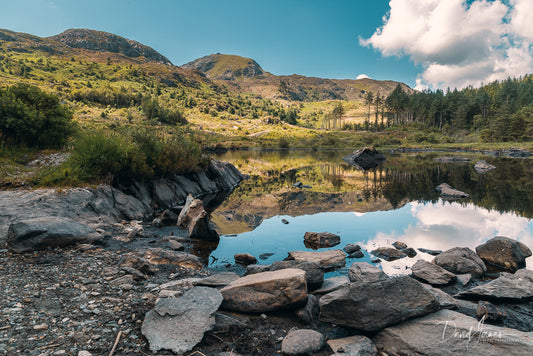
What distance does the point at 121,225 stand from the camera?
14070 mm

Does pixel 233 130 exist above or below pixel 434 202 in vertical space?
above

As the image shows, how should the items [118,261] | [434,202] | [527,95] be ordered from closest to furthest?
[118,261]
[434,202]
[527,95]

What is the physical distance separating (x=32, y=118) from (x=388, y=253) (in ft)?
78.2

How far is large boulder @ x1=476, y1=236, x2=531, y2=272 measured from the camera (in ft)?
35.9

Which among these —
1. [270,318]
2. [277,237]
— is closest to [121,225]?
[277,237]

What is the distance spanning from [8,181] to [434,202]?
2984 centimetres

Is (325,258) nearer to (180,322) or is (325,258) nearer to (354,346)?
(354,346)

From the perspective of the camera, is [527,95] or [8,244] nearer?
[8,244]

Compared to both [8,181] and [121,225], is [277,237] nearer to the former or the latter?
[121,225]

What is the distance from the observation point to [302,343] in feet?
18.3

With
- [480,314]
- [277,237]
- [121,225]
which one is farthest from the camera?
[277,237]

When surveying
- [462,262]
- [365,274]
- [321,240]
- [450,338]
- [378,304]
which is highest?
[378,304]

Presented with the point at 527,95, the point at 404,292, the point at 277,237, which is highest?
the point at 527,95

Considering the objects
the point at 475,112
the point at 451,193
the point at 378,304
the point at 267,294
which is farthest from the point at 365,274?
the point at 475,112
